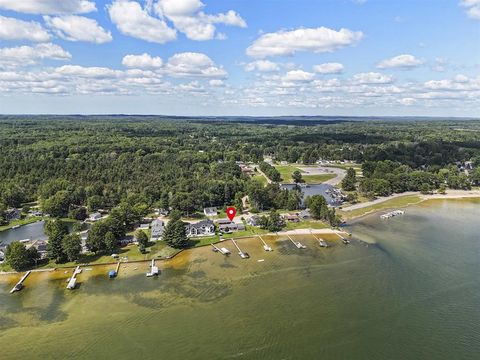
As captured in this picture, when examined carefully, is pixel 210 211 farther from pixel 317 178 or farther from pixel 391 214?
pixel 317 178

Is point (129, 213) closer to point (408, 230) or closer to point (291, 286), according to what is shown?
point (291, 286)

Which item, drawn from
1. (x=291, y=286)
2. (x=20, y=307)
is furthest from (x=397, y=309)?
(x=20, y=307)

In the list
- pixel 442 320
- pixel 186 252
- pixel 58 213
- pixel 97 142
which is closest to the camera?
pixel 442 320

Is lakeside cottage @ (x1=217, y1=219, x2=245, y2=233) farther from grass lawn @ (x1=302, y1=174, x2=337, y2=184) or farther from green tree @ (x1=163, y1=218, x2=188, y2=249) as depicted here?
grass lawn @ (x1=302, y1=174, x2=337, y2=184)

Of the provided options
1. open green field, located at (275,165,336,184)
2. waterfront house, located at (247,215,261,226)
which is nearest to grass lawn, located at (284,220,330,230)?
waterfront house, located at (247,215,261,226)

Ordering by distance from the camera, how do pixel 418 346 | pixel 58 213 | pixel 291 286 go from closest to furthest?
pixel 418 346 → pixel 291 286 → pixel 58 213
